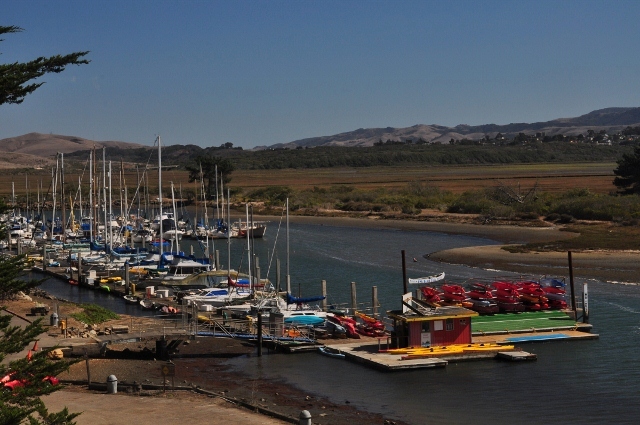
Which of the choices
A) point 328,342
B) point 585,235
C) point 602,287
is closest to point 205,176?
point 585,235

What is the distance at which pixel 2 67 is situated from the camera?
589 inches

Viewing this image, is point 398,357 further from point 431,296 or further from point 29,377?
point 29,377

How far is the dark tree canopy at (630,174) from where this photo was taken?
326 ft

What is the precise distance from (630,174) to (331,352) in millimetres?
75115

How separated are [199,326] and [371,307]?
791 cm

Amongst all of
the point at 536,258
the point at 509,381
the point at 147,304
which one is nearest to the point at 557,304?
the point at 509,381

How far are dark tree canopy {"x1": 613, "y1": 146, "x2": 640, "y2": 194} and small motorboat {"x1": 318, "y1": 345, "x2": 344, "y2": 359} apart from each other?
72.0 metres

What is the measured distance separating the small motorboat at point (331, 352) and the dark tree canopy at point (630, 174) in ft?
236

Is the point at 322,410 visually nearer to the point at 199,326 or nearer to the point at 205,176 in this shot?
the point at 199,326

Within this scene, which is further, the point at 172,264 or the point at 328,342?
the point at 172,264

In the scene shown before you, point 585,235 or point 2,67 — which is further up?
point 2,67

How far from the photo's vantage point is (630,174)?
330 feet

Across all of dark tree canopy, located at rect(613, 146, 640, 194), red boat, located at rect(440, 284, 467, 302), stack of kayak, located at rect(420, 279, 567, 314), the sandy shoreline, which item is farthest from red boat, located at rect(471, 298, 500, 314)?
dark tree canopy, located at rect(613, 146, 640, 194)

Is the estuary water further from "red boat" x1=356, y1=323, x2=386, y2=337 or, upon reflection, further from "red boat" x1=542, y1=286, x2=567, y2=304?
"red boat" x1=356, y1=323, x2=386, y2=337
